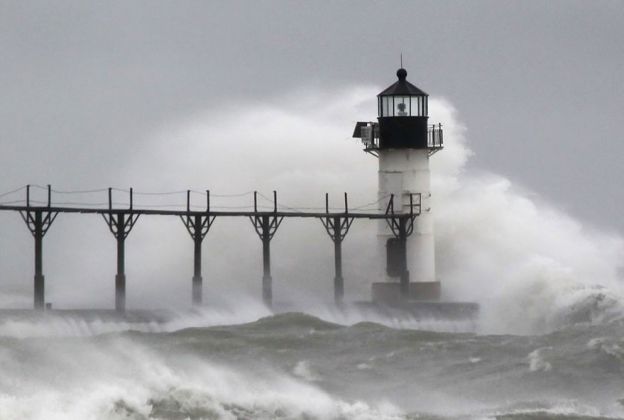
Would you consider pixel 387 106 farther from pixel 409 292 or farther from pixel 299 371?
pixel 299 371

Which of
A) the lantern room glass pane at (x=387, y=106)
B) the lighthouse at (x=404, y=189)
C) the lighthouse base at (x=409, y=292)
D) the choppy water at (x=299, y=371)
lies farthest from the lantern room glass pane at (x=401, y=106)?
the choppy water at (x=299, y=371)

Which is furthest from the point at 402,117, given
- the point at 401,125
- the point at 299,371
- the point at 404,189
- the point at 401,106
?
the point at 299,371

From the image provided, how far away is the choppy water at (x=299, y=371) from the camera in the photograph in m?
36.2

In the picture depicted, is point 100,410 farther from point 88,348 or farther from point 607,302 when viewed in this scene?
point 607,302

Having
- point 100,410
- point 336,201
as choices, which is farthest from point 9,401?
point 336,201

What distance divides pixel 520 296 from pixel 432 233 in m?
3.30

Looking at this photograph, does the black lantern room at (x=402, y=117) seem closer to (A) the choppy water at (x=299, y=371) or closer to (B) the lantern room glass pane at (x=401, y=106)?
(B) the lantern room glass pane at (x=401, y=106)

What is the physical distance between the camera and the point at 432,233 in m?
56.2

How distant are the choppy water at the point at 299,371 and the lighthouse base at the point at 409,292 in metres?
5.35

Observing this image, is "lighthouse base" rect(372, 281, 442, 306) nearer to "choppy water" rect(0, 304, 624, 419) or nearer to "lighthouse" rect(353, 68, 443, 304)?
"lighthouse" rect(353, 68, 443, 304)

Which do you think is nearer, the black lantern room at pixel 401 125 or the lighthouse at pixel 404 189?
the lighthouse at pixel 404 189

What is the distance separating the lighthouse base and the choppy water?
5.35 metres

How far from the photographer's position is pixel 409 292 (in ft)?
180

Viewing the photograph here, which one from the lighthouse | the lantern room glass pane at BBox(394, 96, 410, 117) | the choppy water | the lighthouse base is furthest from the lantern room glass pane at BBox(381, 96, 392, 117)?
the choppy water
